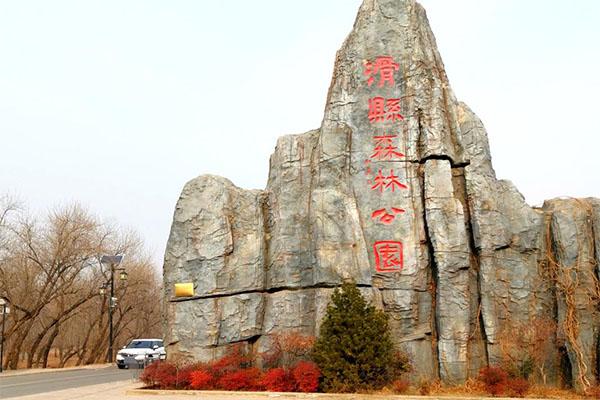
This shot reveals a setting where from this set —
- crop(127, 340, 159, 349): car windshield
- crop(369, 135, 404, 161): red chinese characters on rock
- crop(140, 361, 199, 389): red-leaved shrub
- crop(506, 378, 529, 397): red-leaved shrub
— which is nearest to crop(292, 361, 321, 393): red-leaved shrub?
crop(140, 361, 199, 389): red-leaved shrub

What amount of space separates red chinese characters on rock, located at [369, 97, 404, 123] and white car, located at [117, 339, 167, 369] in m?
16.0

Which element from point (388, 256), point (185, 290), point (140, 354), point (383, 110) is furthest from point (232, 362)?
point (140, 354)

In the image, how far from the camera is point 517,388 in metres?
15.4

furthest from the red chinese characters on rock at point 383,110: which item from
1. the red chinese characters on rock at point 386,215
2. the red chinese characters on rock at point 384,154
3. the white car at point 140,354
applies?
the white car at point 140,354

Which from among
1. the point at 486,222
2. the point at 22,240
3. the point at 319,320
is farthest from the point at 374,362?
the point at 22,240

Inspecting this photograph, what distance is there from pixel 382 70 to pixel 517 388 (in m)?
9.87

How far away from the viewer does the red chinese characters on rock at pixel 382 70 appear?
18.7 metres

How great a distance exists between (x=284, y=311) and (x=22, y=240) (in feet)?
71.0

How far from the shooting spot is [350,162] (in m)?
18.5

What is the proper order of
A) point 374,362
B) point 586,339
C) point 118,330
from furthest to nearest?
point 118,330 → point 586,339 → point 374,362

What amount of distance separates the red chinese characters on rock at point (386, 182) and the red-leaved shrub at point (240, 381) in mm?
6442

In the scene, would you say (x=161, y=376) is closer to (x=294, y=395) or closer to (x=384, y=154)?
(x=294, y=395)

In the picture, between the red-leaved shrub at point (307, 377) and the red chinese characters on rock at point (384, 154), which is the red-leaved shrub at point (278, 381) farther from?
the red chinese characters on rock at point (384, 154)

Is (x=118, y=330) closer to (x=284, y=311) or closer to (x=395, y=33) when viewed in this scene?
(x=284, y=311)
